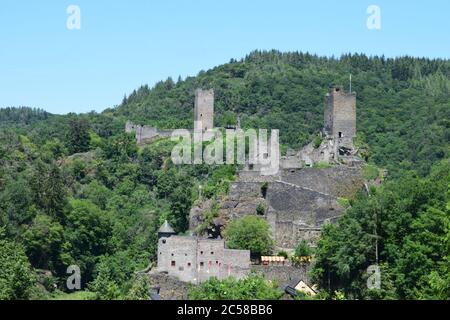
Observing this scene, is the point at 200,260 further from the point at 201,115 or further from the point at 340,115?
the point at 201,115

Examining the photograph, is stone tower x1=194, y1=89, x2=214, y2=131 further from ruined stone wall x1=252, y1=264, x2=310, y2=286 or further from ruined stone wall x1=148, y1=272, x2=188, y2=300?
ruined stone wall x1=252, y1=264, x2=310, y2=286

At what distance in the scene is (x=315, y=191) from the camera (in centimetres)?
5775

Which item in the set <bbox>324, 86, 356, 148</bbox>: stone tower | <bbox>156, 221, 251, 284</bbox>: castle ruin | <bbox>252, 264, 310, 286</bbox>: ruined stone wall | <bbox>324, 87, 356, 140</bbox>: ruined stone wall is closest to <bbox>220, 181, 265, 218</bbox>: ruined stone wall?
<bbox>156, 221, 251, 284</bbox>: castle ruin

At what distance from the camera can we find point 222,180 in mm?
63625

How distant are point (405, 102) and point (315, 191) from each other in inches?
2334

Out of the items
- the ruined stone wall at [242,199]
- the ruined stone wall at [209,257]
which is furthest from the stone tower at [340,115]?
the ruined stone wall at [209,257]

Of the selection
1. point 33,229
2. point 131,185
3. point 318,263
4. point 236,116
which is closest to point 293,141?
point 236,116

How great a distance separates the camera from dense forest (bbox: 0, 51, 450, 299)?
145ft

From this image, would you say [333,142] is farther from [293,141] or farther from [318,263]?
[293,141]

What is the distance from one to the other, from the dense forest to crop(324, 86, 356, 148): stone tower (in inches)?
53.4

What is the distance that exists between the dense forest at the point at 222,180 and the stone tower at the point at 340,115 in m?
1.36

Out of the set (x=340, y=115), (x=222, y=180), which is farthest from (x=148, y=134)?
(x=222, y=180)

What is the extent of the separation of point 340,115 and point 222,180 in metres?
15.6

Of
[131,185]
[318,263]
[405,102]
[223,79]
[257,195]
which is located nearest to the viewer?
[318,263]
